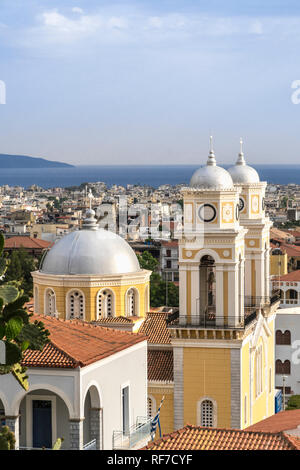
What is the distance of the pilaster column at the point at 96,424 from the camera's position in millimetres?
12055

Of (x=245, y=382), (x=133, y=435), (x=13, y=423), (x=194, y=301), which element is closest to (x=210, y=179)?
(x=194, y=301)

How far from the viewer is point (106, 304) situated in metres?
22.6

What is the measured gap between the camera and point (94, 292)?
22422 mm

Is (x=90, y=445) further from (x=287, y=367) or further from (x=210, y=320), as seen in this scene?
(x=287, y=367)

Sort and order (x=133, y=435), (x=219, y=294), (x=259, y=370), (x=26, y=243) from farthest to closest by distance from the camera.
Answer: (x=26, y=243)
(x=259, y=370)
(x=219, y=294)
(x=133, y=435)

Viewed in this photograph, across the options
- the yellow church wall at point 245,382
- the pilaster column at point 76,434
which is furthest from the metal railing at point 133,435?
the yellow church wall at point 245,382

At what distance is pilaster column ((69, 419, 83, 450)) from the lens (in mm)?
11336

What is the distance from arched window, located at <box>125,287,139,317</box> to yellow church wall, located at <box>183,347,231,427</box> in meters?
2.30

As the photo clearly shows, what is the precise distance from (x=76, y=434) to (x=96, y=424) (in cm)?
74

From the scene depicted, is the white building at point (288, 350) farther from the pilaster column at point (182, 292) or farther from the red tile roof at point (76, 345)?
the red tile roof at point (76, 345)

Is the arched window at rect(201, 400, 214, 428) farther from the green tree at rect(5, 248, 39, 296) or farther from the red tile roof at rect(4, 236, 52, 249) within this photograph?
the red tile roof at rect(4, 236, 52, 249)
